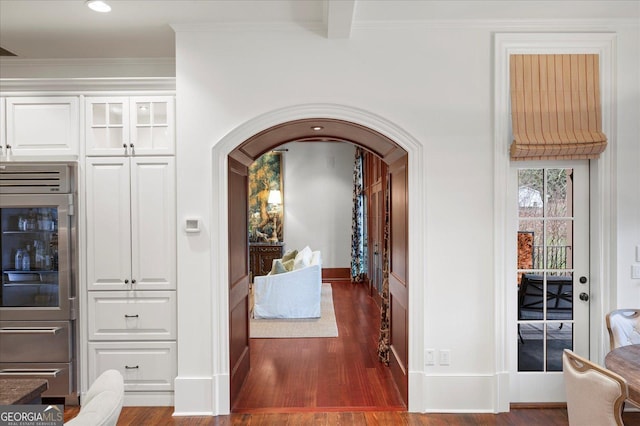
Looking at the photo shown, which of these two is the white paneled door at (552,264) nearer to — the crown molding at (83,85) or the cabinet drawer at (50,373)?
the crown molding at (83,85)

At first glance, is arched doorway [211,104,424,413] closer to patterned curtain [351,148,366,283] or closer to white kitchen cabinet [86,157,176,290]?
white kitchen cabinet [86,157,176,290]

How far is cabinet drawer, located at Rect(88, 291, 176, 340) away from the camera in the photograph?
315 centimetres

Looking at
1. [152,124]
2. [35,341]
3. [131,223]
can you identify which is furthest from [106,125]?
[35,341]

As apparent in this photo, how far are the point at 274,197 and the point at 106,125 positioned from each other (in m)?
6.00

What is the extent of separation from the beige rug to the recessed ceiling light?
3.77 m

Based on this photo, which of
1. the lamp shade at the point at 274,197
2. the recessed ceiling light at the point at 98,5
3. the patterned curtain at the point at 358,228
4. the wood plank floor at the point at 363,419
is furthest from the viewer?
the lamp shade at the point at 274,197

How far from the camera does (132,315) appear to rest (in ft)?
10.4

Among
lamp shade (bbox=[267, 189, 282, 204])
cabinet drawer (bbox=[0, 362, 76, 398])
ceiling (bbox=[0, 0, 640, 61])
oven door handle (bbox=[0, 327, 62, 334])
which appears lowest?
cabinet drawer (bbox=[0, 362, 76, 398])

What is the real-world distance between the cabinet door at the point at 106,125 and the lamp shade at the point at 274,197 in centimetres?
594

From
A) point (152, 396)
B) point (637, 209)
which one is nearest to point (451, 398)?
point (637, 209)

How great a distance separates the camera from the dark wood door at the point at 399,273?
325 centimetres

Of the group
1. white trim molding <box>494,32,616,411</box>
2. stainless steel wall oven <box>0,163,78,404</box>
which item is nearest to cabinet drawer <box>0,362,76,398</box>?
stainless steel wall oven <box>0,163,78,404</box>

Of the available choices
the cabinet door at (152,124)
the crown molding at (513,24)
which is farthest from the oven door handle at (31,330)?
the crown molding at (513,24)

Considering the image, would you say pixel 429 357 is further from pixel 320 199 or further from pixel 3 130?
pixel 320 199
